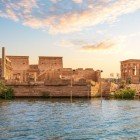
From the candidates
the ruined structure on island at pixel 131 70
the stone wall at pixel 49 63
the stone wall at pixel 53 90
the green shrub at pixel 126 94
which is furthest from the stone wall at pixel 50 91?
the ruined structure on island at pixel 131 70

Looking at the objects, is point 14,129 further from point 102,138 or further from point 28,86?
point 28,86

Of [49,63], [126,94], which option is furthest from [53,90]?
[49,63]

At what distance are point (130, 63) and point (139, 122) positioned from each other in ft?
299

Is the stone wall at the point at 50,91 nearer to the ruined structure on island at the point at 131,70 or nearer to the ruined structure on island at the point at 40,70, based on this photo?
the ruined structure on island at the point at 40,70

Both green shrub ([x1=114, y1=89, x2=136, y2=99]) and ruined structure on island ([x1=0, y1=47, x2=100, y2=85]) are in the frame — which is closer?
green shrub ([x1=114, y1=89, x2=136, y2=99])

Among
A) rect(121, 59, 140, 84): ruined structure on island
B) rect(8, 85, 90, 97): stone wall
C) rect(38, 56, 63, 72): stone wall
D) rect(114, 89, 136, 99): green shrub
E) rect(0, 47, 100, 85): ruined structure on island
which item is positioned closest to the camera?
rect(114, 89, 136, 99): green shrub

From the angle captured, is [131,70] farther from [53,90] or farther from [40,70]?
[53,90]

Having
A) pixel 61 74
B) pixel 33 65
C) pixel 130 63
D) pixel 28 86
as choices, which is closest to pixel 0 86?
pixel 28 86

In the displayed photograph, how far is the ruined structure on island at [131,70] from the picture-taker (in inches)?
4707

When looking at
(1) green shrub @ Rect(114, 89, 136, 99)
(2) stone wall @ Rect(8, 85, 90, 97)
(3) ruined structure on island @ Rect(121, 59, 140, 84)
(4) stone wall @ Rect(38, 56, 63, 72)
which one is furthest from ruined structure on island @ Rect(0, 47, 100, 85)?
(3) ruined structure on island @ Rect(121, 59, 140, 84)

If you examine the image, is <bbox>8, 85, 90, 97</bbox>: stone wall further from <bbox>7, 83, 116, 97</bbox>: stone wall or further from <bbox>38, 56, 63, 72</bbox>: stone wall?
<bbox>38, 56, 63, 72</bbox>: stone wall

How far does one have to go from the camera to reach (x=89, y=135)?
26297 millimetres

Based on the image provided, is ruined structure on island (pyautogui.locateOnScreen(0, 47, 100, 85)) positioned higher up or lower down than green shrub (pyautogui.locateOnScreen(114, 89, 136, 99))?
higher up

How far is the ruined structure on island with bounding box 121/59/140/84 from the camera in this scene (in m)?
120
